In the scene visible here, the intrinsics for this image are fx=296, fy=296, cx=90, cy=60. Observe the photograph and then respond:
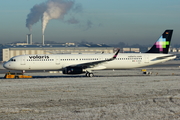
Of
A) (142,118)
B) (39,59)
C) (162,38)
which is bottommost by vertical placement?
(142,118)

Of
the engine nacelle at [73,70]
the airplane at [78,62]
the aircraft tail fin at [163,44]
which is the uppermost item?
the aircraft tail fin at [163,44]

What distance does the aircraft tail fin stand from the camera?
47906mm

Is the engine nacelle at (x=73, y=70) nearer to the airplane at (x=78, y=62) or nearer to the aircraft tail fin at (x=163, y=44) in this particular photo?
the airplane at (x=78, y=62)

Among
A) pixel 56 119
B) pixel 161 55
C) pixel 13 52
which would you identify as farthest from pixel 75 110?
pixel 13 52

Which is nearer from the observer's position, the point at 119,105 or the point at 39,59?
the point at 119,105

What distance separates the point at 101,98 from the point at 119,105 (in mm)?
3157

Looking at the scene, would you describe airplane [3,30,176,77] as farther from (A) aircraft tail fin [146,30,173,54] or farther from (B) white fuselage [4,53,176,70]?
(A) aircraft tail fin [146,30,173,54]

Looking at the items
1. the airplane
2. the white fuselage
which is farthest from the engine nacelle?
the white fuselage

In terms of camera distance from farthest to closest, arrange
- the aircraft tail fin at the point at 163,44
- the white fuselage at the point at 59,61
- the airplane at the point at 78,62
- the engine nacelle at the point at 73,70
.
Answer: the aircraft tail fin at the point at 163,44, the white fuselage at the point at 59,61, the airplane at the point at 78,62, the engine nacelle at the point at 73,70

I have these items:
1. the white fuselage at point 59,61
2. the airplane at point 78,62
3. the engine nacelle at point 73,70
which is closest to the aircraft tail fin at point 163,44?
the airplane at point 78,62

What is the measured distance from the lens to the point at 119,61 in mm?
44969

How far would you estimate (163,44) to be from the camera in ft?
158

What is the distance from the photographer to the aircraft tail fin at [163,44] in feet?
157

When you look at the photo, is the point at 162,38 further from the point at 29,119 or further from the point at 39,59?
the point at 29,119
